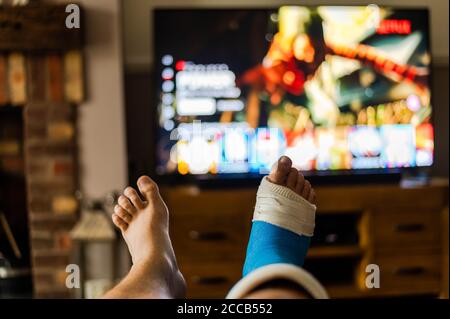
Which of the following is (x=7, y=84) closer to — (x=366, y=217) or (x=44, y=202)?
(x=44, y=202)

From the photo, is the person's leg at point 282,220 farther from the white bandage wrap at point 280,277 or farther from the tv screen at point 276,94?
the tv screen at point 276,94

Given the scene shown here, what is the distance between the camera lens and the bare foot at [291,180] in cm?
65

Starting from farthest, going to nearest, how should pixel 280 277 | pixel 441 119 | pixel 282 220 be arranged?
pixel 441 119 < pixel 282 220 < pixel 280 277

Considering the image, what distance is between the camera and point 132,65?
1845mm

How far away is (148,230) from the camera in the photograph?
2.42 feet

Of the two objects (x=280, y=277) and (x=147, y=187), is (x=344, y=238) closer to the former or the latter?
(x=147, y=187)

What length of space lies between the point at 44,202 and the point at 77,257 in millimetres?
187

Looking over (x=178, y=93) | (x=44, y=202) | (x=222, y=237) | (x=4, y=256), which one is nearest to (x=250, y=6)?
(x=178, y=93)

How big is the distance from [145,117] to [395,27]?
2.51ft

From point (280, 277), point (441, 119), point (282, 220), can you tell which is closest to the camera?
point (280, 277)

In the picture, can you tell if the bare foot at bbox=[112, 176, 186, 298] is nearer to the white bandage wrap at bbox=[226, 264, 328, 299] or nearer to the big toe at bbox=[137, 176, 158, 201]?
the big toe at bbox=[137, 176, 158, 201]

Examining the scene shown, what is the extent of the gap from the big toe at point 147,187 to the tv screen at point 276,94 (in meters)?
0.94

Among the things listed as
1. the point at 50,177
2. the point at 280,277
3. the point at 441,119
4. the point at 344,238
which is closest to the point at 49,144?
the point at 50,177
